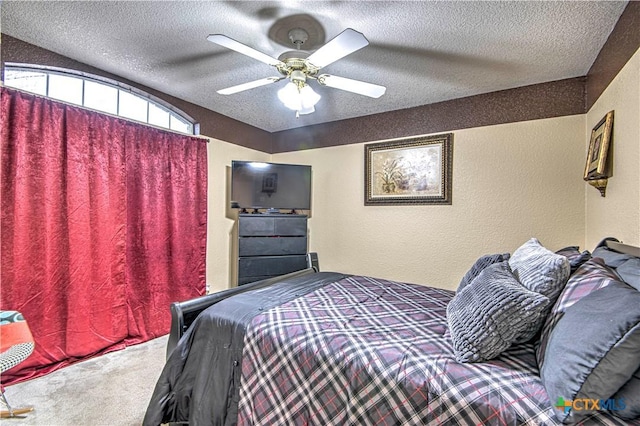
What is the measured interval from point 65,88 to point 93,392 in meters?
2.32

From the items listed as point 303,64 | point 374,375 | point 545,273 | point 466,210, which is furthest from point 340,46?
point 466,210

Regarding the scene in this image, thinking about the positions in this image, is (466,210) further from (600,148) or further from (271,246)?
(271,246)

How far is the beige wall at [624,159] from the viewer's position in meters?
1.64

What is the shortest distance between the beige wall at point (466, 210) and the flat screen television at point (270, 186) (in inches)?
10.0

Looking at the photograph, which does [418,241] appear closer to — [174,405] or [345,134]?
[345,134]

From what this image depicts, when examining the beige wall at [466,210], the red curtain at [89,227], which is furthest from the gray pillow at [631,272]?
the red curtain at [89,227]

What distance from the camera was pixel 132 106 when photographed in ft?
9.57

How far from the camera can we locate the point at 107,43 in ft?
7.15

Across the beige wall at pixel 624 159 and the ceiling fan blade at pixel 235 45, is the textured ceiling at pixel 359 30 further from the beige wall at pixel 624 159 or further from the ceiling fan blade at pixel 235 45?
the beige wall at pixel 624 159

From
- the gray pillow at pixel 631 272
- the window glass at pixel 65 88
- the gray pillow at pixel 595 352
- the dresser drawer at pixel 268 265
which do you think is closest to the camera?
the gray pillow at pixel 595 352

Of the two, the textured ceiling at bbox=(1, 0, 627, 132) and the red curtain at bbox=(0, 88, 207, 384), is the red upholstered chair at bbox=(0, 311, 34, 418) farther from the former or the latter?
the textured ceiling at bbox=(1, 0, 627, 132)

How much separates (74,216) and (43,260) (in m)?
0.38

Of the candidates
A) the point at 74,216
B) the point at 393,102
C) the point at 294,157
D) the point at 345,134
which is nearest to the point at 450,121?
the point at 393,102

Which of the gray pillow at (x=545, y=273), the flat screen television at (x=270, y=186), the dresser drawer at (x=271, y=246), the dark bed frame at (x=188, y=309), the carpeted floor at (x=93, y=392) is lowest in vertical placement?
the carpeted floor at (x=93, y=392)
